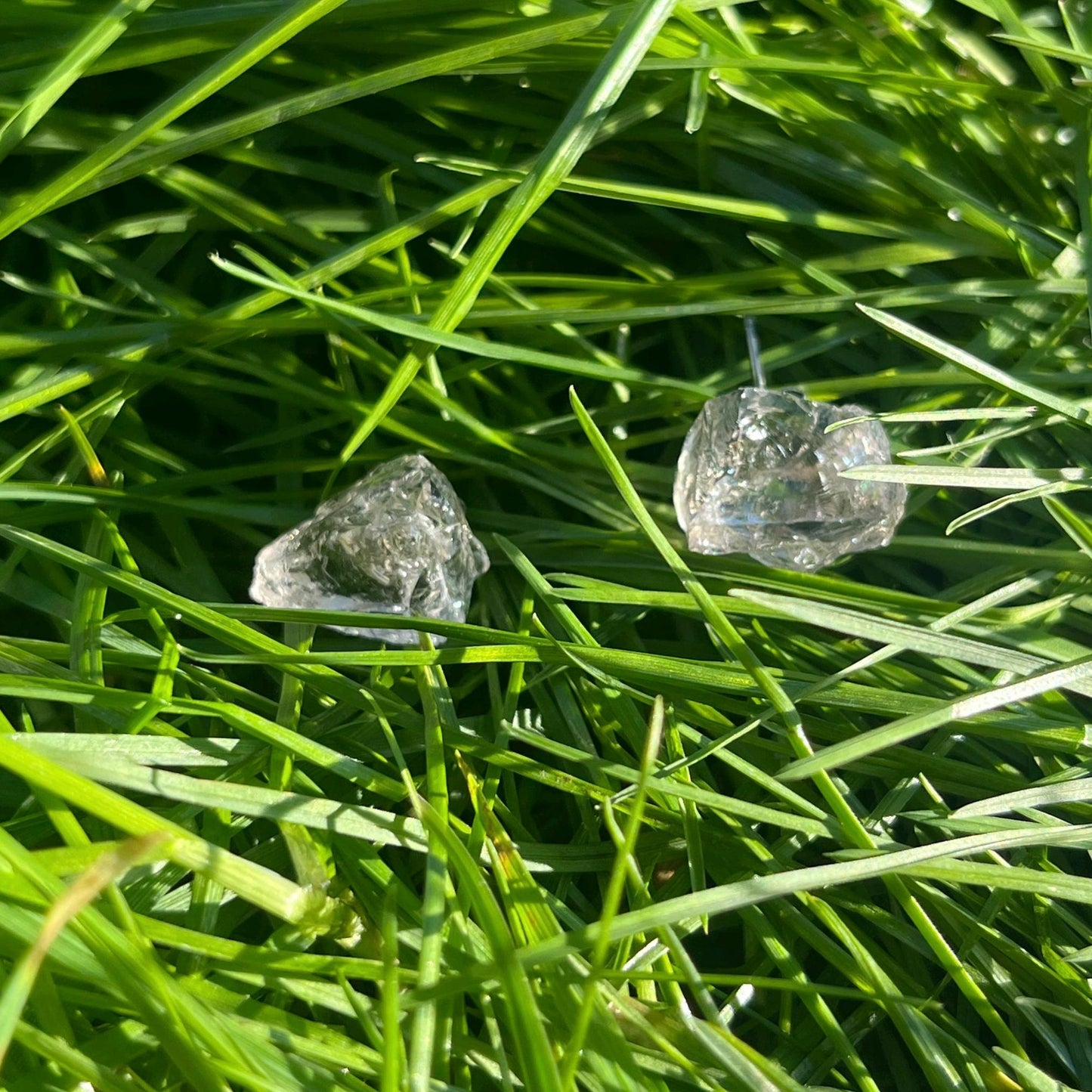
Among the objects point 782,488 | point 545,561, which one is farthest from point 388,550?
point 782,488

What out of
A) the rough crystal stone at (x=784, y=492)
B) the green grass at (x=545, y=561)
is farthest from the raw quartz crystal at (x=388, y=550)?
the rough crystal stone at (x=784, y=492)

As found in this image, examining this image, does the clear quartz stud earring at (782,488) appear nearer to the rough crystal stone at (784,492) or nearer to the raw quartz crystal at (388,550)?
the rough crystal stone at (784,492)

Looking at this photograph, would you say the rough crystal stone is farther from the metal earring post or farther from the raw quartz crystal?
the raw quartz crystal

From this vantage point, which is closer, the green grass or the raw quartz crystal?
the green grass

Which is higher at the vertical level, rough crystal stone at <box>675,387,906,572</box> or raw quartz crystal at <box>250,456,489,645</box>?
rough crystal stone at <box>675,387,906,572</box>

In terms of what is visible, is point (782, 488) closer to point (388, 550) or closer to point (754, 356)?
point (754, 356)

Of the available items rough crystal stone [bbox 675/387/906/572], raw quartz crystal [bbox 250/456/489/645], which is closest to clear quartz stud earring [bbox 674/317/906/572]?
rough crystal stone [bbox 675/387/906/572]
